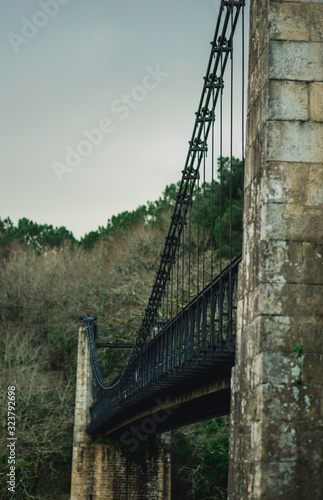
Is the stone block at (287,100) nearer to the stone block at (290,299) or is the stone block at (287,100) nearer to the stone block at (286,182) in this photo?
the stone block at (286,182)

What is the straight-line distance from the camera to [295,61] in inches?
258

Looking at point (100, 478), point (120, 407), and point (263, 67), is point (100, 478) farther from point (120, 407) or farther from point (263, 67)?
point (263, 67)

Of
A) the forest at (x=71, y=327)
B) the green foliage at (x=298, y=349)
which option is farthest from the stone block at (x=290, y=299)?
the forest at (x=71, y=327)

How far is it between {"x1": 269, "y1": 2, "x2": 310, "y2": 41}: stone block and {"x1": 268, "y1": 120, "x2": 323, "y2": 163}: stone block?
0.80 metres

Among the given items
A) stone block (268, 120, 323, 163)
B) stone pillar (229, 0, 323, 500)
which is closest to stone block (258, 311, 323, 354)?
stone pillar (229, 0, 323, 500)

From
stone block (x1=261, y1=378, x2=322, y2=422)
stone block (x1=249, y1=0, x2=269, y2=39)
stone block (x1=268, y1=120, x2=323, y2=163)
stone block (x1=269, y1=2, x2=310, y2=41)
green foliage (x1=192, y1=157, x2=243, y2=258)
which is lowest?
stone block (x1=261, y1=378, x2=322, y2=422)

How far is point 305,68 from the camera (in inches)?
258

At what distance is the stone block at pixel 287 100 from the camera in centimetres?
648

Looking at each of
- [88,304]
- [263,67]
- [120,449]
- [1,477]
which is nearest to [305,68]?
[263,67]

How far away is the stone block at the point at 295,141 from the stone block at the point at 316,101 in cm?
7

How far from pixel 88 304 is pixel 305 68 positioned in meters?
26.6

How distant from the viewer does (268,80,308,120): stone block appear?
255 inches

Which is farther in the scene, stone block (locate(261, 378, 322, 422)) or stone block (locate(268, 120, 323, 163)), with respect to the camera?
stone block (locate(268, 120, 323, 163))

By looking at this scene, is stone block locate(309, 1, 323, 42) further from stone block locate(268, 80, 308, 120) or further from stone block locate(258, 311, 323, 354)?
stone block locate(258, 311, 323, 354)
